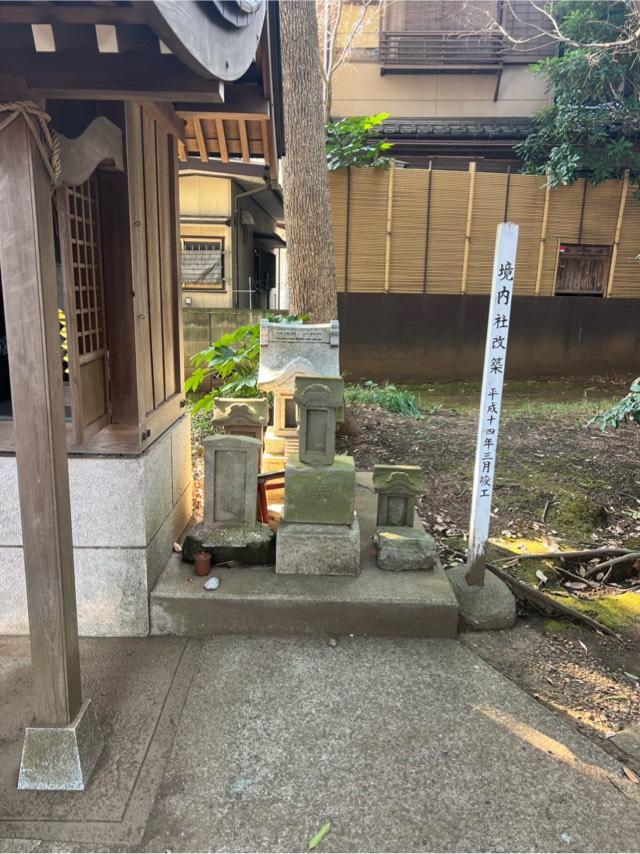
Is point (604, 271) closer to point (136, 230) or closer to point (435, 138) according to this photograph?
point (435, 138)

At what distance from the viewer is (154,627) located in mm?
3863

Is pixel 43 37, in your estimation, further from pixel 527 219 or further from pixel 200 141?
pixel 527 219

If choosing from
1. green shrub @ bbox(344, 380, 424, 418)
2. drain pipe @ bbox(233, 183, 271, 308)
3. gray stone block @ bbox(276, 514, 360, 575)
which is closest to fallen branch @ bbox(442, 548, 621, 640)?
gray stone block @ bbox(276, 514, 360, 575)

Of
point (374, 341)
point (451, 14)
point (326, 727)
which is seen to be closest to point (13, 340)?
point (326, 727)

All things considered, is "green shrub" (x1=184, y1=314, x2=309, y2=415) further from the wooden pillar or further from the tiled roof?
the tiled roof

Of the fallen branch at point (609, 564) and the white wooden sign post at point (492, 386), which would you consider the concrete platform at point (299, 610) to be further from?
the fallen branch at point (609, 564)

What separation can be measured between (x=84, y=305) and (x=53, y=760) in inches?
96.5

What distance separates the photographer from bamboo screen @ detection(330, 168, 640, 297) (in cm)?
1306

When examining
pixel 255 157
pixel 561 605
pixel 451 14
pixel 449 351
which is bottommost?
pixel 561 605

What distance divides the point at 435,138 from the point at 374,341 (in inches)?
247

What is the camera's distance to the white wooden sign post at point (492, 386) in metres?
3.90

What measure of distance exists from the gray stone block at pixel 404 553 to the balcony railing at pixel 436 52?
1706 cm

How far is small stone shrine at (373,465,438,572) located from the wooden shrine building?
1.64 m

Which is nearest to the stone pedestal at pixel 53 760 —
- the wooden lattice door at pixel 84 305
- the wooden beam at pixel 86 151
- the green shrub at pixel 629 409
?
the wooden lattice door at pixel 84 305
